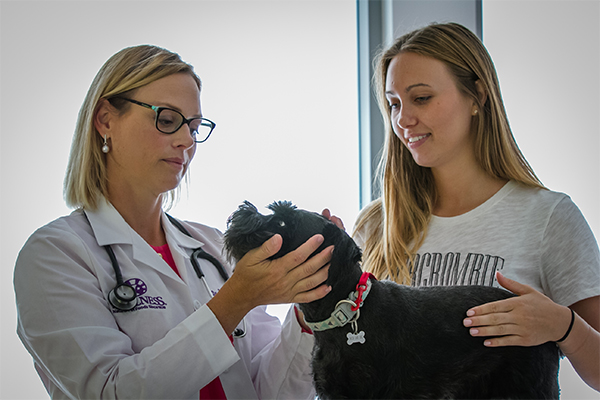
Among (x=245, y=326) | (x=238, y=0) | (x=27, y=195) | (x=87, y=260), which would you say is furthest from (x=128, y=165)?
(x=238, y=0)

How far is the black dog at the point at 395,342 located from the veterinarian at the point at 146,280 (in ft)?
0.18

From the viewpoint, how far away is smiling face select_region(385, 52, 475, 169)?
1.41 meters

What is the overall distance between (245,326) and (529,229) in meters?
1.01

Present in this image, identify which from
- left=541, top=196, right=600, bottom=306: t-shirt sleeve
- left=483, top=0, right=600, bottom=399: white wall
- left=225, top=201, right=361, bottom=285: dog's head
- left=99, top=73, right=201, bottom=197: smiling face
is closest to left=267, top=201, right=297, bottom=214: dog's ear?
left=225, top=201, right=361, bottom=285: dog's head

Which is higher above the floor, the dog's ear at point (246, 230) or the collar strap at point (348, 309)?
the dog's ear at point (246, 230)

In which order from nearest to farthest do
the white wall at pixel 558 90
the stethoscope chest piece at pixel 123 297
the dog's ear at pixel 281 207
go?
the dog's ear at pixel 281 207, the stethoscope chest piece at pixel 123 297, the white wall at pixel 558 90

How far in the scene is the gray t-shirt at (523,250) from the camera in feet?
4.12

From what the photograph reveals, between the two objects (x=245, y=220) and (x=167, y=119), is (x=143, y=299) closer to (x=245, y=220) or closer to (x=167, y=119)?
(x=245, y=220)

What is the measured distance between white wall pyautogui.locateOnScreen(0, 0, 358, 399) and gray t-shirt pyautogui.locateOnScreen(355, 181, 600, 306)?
4.41 feet

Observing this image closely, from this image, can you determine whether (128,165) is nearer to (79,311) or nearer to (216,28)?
(79,311)

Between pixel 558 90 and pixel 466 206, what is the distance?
110 centimetres

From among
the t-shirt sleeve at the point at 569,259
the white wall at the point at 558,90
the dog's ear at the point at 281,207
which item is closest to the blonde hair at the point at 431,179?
the t-shirt sleeve at the point at 569,259

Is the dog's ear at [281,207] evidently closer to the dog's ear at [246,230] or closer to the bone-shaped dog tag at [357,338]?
the dog's ear at [246,230]

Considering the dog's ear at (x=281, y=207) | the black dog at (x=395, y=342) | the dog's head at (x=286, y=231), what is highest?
the dog's ear at (x=281, y=207)
